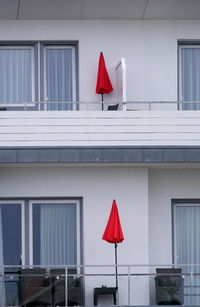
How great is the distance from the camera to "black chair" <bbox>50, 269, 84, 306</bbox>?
92.2ft

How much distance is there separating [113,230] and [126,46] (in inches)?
185

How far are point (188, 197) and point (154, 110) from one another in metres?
2.02

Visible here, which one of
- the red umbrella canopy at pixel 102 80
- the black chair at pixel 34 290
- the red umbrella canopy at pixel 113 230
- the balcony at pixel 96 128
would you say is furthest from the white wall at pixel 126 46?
the black chair at pixel 34 290

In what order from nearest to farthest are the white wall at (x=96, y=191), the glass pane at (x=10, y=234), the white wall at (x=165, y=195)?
the white wall at (x=96, y=191), the glass pane at (x=10, y=234), the white wall at (x=165, y=195)

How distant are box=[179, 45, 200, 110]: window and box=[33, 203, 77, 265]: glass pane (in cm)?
363

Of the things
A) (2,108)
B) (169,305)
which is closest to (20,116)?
(2,108)

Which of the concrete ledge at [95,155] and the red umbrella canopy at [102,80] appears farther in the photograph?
the red umbrella canopy at [102,80]

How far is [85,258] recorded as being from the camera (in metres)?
29.5

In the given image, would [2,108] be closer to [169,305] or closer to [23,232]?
[23,232]
